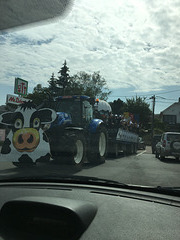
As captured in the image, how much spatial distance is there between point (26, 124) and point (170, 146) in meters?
8.50

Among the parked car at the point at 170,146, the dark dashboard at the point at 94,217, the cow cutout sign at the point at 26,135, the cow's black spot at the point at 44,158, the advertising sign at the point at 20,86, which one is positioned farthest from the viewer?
the parked car at the point at 170,146

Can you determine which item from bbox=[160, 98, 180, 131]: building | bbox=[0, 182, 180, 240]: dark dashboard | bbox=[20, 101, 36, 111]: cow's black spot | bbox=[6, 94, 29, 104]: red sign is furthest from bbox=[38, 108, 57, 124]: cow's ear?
bbox=[160, 98, 180, 131]: building

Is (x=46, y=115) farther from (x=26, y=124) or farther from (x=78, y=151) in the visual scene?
(x=78, y=151)

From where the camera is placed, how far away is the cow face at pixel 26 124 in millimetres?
6760

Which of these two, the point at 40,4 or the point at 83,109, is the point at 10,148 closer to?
the point at 83,109

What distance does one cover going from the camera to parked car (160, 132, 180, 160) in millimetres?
12193

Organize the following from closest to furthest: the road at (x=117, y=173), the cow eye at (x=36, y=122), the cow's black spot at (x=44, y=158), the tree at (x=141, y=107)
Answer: the road at (x=117, y=173) → the cow's black spot at (x=44, y=158) → the cow eye at (x=36, y=122) → the tree at (x=141, y=107)

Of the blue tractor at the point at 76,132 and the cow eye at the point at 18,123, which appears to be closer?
the cow eye at the point at 18,123

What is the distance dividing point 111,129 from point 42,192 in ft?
30.7

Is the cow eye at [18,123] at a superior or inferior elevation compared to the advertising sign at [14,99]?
inferior

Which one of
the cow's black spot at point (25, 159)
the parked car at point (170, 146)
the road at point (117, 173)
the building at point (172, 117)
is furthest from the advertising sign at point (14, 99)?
the building at point (172, 117)

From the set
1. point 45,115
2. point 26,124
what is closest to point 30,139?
point 26,124

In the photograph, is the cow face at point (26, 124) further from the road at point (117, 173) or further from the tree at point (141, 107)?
the tree at point (141, 107)

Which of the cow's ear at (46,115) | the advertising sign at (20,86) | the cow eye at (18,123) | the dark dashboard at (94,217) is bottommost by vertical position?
the dark dashboard at (94,217)
